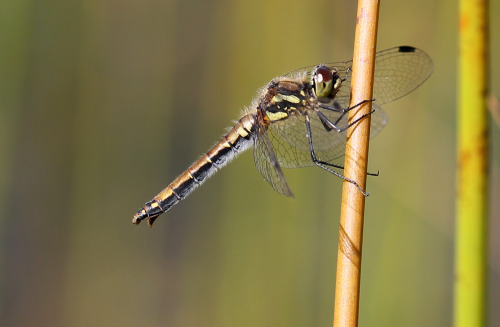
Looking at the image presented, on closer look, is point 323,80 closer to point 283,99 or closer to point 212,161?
point 283,99

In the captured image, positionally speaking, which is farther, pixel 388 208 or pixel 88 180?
pixel 88 180

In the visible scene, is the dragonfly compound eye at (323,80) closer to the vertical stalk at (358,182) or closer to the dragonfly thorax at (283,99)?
the dragonfly thorax at (283,99)

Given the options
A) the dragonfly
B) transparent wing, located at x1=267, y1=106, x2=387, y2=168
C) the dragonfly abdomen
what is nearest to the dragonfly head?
the dragonfly

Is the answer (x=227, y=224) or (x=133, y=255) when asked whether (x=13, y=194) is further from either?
(x=227, y=224)

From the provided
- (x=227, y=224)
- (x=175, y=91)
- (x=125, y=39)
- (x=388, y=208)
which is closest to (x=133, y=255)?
(x=227, y=224)

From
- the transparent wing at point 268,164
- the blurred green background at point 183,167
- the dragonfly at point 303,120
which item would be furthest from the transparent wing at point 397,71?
the blurred green background at point 183,167

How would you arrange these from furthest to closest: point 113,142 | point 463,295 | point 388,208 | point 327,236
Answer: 1. point 113,142
2. point 327,236
3. point 388,208
4. point 463,295

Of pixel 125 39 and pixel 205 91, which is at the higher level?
pixel 125 39
